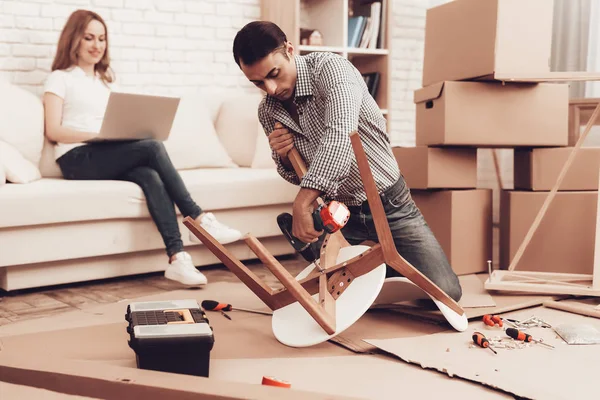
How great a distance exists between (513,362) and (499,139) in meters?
1.13

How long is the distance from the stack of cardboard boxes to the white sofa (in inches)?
28.5

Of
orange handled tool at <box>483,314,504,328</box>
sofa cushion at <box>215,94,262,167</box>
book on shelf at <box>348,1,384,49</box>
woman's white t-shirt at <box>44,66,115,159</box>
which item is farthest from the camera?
book on shelf at <box>348,1,384,49</box>

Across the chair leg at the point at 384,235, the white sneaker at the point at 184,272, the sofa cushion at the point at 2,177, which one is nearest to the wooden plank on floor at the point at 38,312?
the white sneaker at the point at 184,272

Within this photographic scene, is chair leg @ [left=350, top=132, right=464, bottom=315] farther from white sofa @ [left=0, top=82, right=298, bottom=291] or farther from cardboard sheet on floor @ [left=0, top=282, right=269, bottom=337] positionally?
white sofa @ [left=0, top=82, right=298, bottom=291]

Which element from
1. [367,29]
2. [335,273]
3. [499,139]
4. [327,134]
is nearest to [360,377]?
[335,273]

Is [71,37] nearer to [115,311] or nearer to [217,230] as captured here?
[217,230]

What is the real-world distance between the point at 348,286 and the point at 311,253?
306 millimetres

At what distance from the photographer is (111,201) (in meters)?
2.51

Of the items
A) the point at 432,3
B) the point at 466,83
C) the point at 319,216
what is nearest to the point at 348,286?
the point at 319,216

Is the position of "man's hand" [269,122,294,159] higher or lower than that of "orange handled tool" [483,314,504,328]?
higher

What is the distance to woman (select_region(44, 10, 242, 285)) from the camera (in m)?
2.55

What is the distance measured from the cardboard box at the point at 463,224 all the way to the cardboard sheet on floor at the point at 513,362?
76 centimetres

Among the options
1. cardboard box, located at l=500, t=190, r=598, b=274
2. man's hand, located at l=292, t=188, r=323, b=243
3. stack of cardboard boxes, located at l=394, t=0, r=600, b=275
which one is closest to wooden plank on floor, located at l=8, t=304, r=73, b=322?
man's hand, located at l=292, t=188, r=323, b=243

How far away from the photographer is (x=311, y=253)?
77.9 inches
